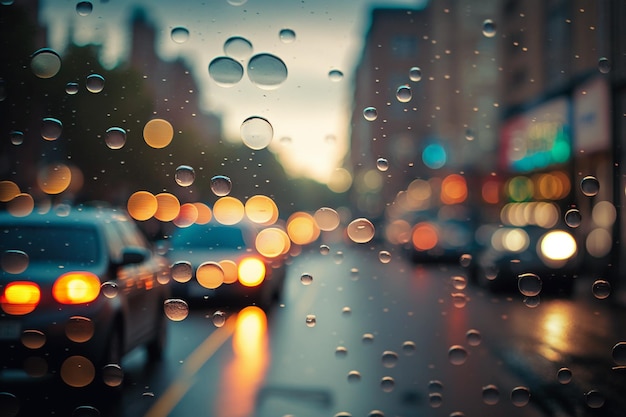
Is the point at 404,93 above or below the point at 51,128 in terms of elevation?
above

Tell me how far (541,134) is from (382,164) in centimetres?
104

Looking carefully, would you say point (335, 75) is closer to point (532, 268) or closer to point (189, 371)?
point (532, 268)

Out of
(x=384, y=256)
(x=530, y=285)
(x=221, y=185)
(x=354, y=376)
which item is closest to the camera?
(x=221, y=185)

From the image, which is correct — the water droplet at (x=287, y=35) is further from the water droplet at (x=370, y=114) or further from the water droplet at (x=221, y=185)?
the water droplet at (x=221, y=185)

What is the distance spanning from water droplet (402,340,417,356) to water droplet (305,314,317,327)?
0.45 metres

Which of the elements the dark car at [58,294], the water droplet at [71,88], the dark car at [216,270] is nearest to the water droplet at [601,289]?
the dark car at [216,270]

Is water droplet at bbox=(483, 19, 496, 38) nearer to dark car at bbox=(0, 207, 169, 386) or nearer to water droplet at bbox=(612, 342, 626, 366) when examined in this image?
water droplet at bbox=(612, 342, 626, 366)

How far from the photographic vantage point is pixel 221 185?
3.49 meters

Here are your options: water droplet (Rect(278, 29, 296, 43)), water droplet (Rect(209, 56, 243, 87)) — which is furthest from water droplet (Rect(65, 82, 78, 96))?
water droplet (Rect(278, 29, 296, 43))

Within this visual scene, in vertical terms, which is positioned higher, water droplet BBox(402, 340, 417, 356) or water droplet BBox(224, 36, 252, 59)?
water droplet BBox(224, 36, 252, 59)

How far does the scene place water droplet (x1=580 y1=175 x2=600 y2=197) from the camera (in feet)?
11.2

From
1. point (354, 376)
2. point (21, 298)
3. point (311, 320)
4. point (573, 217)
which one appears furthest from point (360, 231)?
point (21, 298)

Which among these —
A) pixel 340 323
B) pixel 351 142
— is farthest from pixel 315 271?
pixel 351 142

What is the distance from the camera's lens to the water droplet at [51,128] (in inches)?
134
